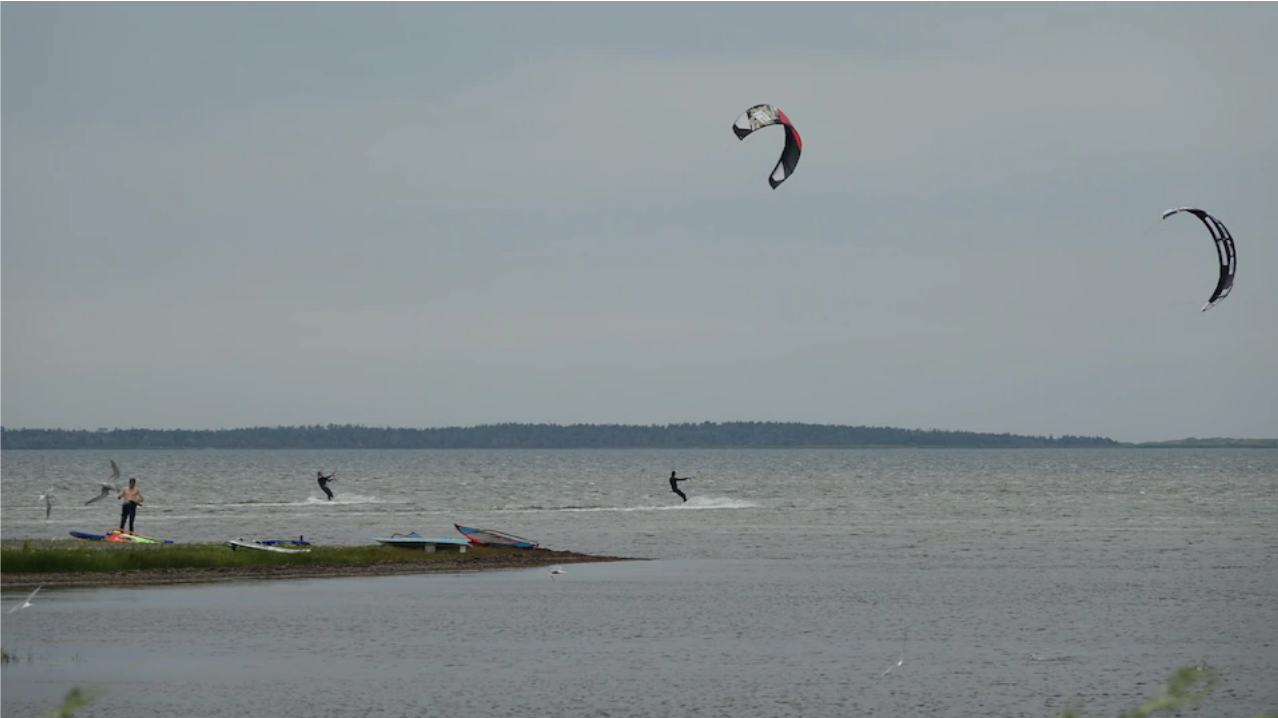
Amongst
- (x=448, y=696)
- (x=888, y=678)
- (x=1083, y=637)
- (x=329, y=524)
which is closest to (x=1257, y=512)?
(x=329, y=524)

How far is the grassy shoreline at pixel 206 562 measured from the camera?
3534 centimetres

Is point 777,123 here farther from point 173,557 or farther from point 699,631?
point 173,557

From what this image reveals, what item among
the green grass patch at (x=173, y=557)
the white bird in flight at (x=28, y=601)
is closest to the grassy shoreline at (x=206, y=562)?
the green grass patch at (x=173, y=557)

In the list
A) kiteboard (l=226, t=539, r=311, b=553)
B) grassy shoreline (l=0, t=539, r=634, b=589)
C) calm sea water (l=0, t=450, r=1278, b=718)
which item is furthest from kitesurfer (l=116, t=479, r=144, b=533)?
calm sea water (l=0, t=450, r=1278, b=718)

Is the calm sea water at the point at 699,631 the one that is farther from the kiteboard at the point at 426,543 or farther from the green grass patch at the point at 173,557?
the kiteboard at the point at 426,543

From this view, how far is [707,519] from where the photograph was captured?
7262 centimetres

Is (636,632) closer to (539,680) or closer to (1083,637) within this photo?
(539,680)

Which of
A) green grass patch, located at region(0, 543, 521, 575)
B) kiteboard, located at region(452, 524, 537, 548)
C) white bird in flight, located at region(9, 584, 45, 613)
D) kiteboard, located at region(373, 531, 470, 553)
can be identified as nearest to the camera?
white bird in flight, located at region(9, 584, 45, 613)

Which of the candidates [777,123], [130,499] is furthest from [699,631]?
[130,499]

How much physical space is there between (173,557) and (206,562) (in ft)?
2.69

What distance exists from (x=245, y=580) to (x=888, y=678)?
18.5 meters

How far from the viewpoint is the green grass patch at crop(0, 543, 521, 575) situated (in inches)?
1396

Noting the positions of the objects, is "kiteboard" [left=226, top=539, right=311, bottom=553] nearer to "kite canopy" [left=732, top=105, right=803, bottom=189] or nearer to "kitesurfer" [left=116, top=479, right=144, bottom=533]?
"kitesurfer" [left=116, top=479, right=144, bottom=533]

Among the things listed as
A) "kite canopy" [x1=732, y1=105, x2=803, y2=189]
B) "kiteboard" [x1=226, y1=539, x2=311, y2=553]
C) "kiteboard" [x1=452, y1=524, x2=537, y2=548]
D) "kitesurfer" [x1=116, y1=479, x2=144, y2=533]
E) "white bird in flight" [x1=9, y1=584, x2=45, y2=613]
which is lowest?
"white bird in flight" [x1=9, y1=584, x2=45, y2=613]
